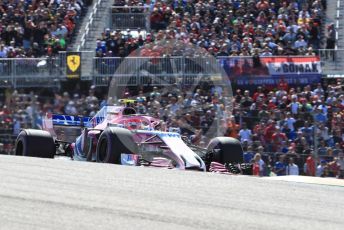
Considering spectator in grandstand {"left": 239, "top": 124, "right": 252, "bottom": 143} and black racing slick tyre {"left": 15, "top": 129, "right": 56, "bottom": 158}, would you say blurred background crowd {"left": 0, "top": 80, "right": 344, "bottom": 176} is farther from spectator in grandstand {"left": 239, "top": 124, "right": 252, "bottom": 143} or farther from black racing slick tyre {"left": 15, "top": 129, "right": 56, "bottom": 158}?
black racing slick tyre {"left": 15, "top": 129, "right": 56, "bottom": 158}

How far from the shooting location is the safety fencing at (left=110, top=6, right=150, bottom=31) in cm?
2772

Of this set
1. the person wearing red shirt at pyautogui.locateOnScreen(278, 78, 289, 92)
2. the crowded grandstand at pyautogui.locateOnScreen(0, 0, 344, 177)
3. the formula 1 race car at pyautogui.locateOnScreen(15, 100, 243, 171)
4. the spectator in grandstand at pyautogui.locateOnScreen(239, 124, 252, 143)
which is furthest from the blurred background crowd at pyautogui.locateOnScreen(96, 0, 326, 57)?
the formula 1 race car at pyautogui.locateOnScreen(15, 100, 243, 171)

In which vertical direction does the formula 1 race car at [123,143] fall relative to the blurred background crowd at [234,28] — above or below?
below

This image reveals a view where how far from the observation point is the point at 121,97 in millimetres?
16906

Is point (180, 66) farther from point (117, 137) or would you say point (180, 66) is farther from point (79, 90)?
point (117, 137)

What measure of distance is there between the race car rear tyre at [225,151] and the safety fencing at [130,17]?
38.7 ft

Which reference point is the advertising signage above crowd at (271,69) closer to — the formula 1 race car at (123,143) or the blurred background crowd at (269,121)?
the blurred background crowd at (269,121)

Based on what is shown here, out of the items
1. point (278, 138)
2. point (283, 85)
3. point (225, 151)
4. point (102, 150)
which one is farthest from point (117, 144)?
point (283, 85)

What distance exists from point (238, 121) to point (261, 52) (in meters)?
5.38

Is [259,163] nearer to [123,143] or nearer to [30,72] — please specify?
[123,143]

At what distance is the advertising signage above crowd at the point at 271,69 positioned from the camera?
930 inches

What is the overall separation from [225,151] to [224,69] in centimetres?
819

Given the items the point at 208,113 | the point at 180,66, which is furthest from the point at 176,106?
the point at 180,66

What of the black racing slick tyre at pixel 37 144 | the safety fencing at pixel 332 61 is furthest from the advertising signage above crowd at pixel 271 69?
the black racing slick tyre at pixel 37 144
